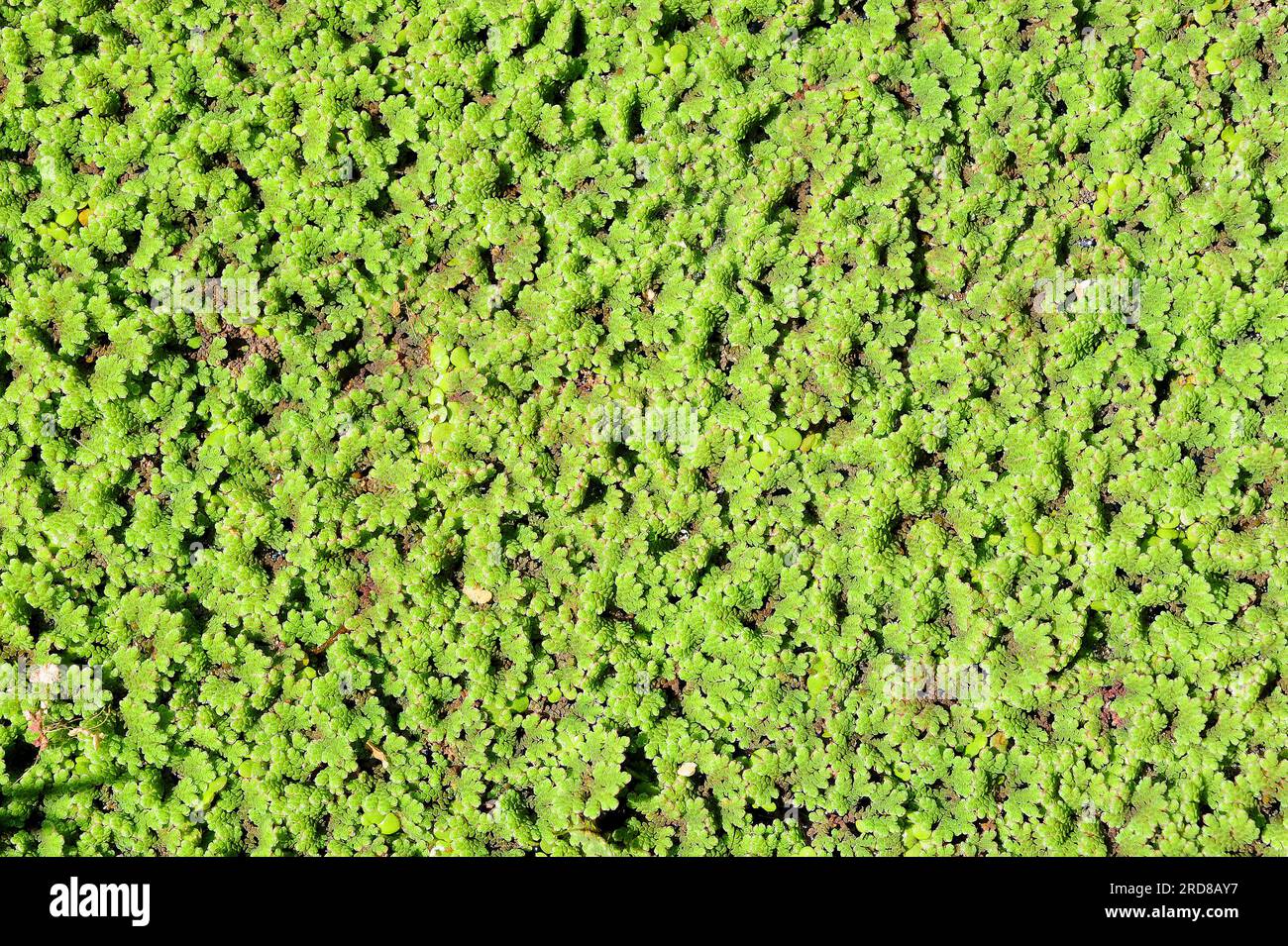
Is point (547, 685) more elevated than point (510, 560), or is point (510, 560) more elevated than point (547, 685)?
point (510, 560)

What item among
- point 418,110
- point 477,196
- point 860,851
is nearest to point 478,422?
point 477,196

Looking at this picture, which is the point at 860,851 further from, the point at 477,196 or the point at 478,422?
the point at 477,196

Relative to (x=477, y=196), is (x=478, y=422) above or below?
below

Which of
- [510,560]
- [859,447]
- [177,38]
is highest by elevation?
[177,38]
